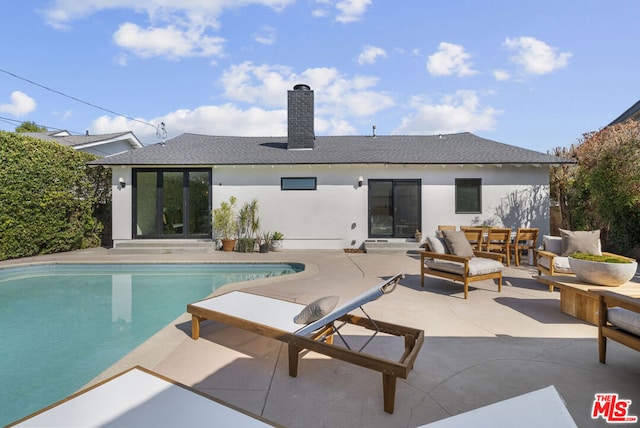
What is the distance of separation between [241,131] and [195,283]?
26878 mm

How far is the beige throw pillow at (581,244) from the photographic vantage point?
5.41 metres

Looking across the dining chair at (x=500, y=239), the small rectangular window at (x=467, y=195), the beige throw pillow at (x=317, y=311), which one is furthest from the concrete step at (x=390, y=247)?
the beige throw pillow at (x=317, y=311)

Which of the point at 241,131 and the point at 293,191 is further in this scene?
the point at 241,131

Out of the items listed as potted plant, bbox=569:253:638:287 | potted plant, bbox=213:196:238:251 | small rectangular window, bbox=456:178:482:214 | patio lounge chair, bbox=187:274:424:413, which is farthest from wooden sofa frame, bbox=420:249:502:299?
potted plant, bbox=213:196:238:251

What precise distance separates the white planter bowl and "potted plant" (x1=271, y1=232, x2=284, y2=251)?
7.88 meters

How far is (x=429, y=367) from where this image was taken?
106 inches

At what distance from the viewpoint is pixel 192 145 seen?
12258mm

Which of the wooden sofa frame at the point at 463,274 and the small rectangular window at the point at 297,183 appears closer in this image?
the wooden sofa frame at the point at 463,274

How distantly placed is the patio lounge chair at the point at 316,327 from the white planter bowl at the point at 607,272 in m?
3.10

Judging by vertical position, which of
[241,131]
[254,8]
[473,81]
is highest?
[241,131]

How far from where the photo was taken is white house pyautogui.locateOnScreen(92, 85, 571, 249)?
10289 mm

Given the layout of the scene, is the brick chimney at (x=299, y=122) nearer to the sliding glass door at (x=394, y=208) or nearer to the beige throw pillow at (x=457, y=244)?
the sliding glass door at (x=394, y=208)

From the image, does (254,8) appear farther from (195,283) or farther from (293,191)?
(195,283)

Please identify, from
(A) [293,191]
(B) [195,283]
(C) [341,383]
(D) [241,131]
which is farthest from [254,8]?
(D) [241,131]
